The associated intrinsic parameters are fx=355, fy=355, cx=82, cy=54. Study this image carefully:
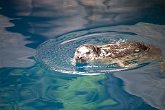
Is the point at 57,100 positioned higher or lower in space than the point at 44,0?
lower

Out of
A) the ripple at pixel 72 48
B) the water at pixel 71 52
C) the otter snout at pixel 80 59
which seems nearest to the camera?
the water at pixel 71 52

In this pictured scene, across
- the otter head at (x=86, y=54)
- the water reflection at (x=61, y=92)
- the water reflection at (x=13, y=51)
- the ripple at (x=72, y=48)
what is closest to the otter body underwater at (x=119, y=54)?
the otter head at (x=86, y=54)

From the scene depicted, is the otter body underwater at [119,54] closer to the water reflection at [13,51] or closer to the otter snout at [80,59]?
the otter snout at [80,59]

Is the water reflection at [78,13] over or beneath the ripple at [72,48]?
over

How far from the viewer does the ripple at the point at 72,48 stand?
5.65 meters

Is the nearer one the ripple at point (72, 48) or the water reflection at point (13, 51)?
the ripple at point (72, 48)

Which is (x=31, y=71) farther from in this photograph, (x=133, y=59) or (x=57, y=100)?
(x=133, y=59)

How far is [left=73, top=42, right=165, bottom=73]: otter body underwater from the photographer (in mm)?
5805

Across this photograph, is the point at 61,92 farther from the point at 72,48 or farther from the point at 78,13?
the point at 78,13

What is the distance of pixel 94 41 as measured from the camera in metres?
6.71

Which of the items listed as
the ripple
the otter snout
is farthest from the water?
the otter snout

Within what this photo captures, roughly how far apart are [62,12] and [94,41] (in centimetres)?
221

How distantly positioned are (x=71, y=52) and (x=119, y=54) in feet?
2.78

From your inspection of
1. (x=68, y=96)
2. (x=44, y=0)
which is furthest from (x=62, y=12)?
(x=68, y=96)
